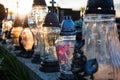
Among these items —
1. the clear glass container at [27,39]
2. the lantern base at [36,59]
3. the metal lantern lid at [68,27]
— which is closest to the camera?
the metal lantern lid at [68,27]

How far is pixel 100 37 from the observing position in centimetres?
113

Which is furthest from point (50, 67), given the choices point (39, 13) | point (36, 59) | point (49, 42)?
point (39, 13)

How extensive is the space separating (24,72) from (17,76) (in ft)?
0.14

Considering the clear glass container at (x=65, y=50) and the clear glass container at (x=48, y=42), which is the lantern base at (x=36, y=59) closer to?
the clear glass container at (x=48, y=42)

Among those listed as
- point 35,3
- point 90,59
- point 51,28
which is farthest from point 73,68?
point 35,3

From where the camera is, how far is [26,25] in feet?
7.87

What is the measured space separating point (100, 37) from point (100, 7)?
3.7 inches

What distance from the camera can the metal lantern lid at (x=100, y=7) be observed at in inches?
44.4

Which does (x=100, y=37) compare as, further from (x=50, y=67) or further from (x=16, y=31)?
(x=16, y=31)

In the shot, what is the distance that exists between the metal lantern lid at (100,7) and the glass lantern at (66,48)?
0.34 metres

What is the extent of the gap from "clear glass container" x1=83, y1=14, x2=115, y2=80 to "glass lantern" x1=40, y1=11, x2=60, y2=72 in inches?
23.3

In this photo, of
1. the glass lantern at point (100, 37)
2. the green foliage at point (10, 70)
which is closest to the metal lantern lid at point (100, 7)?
the glass lantern at point (100, 37)

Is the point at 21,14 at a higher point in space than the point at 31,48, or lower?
higher

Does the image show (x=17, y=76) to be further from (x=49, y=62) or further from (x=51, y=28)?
(x=51, y=28)
